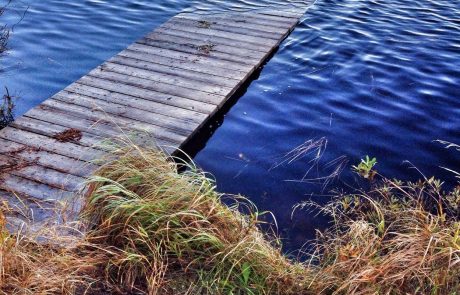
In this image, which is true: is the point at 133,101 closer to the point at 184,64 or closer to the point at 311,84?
the point at 184,64


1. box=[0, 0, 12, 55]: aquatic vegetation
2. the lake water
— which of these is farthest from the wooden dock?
box=[0, 0, 12, 55]: aquatic vegetation

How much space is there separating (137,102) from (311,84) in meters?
2.39

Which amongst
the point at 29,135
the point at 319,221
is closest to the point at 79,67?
the point at 29,135

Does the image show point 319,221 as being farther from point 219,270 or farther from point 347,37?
point 347,37

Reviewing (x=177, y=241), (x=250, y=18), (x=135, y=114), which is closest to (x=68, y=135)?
(x=135, y=114)

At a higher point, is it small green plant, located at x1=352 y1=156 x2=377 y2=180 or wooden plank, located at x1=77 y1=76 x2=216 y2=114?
wooden plank, located at x1=77 y1=76 x2=216 y2=114

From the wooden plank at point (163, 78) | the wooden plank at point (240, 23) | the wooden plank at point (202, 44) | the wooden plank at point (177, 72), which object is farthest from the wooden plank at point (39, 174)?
the wooden plank at point (240, 23)

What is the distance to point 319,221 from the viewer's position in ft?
16.8

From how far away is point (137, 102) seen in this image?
633 centimetres

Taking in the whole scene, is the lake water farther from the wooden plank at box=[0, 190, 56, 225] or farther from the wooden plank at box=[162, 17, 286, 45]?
the wooden plank at box=[0, 190, 56, 225]

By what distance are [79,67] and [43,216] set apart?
3.68 metres

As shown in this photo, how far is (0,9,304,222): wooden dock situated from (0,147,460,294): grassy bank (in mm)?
549

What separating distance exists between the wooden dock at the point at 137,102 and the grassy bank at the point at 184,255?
1.80 ft

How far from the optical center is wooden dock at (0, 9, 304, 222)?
5.00 metres
